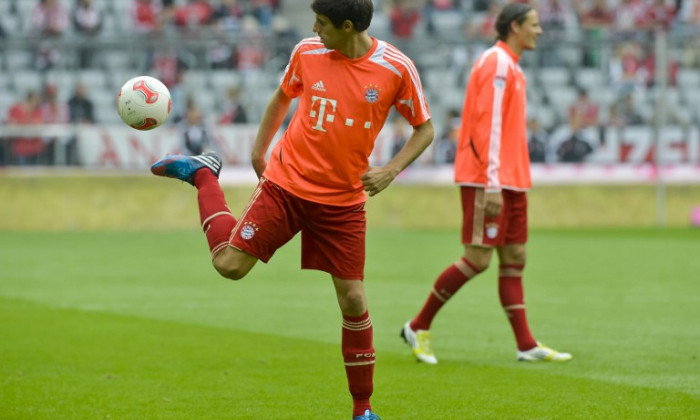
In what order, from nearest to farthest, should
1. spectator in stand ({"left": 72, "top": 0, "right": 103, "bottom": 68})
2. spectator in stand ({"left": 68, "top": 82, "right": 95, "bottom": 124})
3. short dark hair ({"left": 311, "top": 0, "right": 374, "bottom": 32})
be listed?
short dark hair ({"left": 311, "top": 0, "right": 374, "bottom": 32}) < spectator in stand ({"left": 68, "top": 82, "right": 95, "bottom": 124}) < spectator in stand ({"left": 72, "top": 0, "right": 103, "bottom": 68})

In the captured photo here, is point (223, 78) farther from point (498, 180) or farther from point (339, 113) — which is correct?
point (339, 113)

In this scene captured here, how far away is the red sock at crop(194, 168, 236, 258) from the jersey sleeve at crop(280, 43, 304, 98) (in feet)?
2.17

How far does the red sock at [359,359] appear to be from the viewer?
6258mm

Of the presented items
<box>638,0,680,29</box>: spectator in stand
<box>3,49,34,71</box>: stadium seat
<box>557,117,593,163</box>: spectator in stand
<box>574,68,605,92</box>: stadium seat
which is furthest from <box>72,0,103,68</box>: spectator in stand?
<box>638,0,680,29</box>: spectator in stand

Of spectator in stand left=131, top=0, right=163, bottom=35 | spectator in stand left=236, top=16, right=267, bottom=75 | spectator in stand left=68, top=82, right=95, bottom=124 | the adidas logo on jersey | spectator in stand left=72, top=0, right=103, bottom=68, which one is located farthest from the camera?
spectator in stand left=131, top=0, right=163, bottom=35

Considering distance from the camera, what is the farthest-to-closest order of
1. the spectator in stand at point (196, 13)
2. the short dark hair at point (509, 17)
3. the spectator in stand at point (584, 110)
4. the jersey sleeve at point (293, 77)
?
the spectator in stand at point (196, 13), the spectator in stand at point (584, 110), the short dark hair at point (509, 17), the jersey sleeve at point (293, 77)

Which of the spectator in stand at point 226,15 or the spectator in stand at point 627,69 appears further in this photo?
the spectator in stand at point 226,15

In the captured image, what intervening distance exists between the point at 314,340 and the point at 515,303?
168cm

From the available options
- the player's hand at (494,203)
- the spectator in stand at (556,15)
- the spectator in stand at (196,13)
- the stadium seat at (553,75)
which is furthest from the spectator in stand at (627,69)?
the player's hand at (494,203)

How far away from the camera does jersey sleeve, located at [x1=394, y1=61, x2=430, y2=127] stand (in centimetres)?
636

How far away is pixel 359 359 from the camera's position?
6312 millimetres

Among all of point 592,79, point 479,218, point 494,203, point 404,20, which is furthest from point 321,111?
point 404,20

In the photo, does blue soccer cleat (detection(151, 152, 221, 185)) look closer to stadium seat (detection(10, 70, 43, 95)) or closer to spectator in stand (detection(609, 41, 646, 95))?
stadium seat (detection(10, 70, 43, 95))

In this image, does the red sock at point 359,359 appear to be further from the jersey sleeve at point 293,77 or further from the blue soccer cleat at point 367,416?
the jersey sleeve at point 293,77
